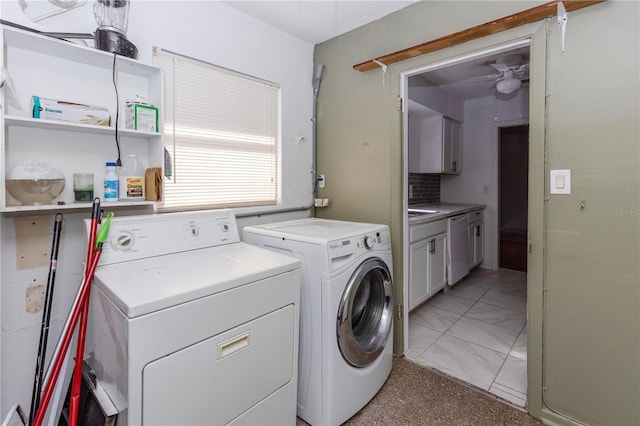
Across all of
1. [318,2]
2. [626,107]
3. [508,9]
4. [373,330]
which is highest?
[318,2]

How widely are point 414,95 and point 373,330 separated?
265cm

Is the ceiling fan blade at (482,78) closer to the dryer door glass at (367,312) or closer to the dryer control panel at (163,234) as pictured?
the dryer door glass at (367,312)

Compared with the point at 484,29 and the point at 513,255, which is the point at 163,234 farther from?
the point at 513,255

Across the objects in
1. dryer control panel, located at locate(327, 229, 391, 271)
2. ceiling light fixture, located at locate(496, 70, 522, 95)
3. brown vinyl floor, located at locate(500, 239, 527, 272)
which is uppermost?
ceiling light fixture, located at locate(496, 70, 522, 95)

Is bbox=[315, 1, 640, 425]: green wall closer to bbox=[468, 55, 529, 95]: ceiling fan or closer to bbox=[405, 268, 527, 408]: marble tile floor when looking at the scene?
bbox=[405, 268, 527, 408]: marble tile floor

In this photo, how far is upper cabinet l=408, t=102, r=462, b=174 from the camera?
4008 millimetres

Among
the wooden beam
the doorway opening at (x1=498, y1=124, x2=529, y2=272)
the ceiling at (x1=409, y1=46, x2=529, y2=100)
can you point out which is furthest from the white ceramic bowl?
the doorway opening at (x1=498, y1=124, x2=529, y2=272)

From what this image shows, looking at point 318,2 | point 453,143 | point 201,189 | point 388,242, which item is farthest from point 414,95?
point 201,189

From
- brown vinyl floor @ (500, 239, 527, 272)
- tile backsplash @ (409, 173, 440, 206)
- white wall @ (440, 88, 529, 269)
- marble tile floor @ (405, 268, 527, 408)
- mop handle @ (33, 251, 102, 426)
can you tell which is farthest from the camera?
brown vinyl floor @ (500, 239, 527, 272)

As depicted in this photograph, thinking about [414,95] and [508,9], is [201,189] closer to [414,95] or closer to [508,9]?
[508,9]

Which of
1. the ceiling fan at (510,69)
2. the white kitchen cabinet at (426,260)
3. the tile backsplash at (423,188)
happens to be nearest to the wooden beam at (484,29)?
the white kitchen cabinet at (426,260)

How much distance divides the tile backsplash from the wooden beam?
7.33 ft

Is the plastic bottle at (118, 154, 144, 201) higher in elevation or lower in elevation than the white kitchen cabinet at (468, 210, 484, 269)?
higher

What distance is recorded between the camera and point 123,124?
5.49ft
